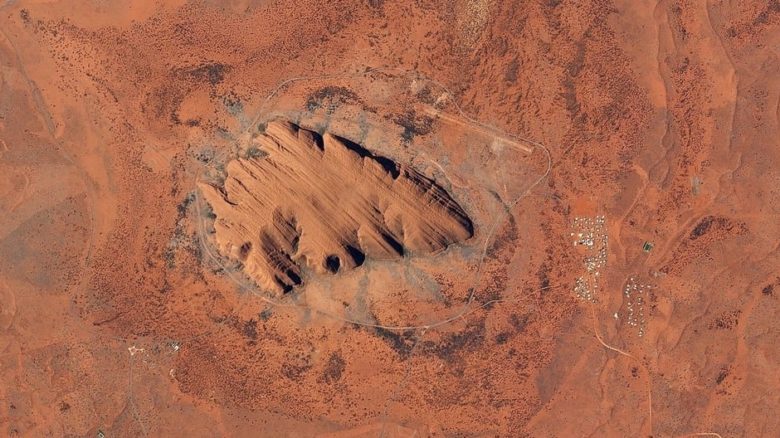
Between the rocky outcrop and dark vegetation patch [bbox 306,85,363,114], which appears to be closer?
the rocky outcrop

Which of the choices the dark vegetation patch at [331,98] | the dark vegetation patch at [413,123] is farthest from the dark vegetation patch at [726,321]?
the dark vegetation patch at [331,98]

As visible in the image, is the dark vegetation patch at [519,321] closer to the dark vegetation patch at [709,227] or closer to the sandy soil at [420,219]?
the sandy soil at [420,219]

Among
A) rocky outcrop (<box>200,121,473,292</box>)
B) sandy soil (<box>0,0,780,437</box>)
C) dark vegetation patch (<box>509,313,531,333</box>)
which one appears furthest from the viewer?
dark vegetation patch (<box>509,313,531,333</box>)

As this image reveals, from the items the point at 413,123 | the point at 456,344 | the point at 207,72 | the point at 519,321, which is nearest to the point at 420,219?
the point at 413,123

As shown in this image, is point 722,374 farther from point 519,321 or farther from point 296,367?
point 296,367

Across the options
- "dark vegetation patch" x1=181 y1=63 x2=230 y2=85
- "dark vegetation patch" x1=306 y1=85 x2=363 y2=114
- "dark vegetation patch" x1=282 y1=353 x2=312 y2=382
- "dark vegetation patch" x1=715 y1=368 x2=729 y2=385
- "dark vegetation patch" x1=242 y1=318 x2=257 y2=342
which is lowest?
"dark vegetation patch" x1=282 y1=353 x2=312 y2=382

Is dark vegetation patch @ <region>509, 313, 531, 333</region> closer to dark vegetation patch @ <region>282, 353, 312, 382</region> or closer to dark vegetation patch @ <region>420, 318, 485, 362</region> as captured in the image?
dark vegetation patch @ <region>420, 318, 485, 362</region>

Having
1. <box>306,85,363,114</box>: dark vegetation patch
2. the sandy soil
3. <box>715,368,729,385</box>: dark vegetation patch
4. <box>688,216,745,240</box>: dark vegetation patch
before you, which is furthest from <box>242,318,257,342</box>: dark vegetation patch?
<box>715,368,729,385</box>: dark vegetation patch

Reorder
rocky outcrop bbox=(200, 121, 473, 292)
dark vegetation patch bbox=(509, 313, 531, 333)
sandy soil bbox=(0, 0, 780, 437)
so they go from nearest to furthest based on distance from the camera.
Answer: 1. rocky outcrop bbox=(200, 121, 473, 292)
2. sandy soil bbox=(0, 0, 780, 437)
3. dark vegetation patch bbox=(509, 313, 531, 333)
